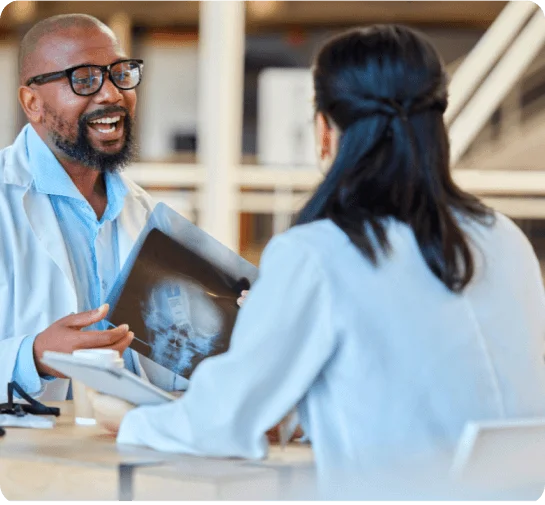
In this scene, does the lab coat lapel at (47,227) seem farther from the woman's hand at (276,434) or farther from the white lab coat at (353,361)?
the white lab coat at (353,361)

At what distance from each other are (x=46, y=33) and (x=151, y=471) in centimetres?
137

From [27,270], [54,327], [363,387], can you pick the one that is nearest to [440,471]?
[363,387]

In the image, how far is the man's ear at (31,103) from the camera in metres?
2.32

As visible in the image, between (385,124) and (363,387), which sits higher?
→ (385,124)

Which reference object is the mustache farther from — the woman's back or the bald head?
the woman's back

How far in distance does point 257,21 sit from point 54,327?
4189 mm

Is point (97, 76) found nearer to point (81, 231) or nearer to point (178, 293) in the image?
point (81, 231)

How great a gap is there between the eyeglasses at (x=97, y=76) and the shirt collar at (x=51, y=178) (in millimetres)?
153

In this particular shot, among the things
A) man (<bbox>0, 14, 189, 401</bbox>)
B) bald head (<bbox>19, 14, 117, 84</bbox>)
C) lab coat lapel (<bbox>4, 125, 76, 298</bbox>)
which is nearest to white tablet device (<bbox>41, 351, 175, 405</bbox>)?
man (<bbox>0, 14, 189, 401</bbox>)

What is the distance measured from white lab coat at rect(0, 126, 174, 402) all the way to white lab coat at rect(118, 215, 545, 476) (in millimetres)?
936

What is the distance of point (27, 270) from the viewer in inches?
83.7

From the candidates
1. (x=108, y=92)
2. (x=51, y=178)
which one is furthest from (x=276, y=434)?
(x=108, y=92)

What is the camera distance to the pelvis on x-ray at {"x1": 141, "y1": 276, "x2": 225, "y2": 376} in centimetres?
175

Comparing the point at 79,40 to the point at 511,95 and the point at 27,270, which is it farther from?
the point at 511,95
